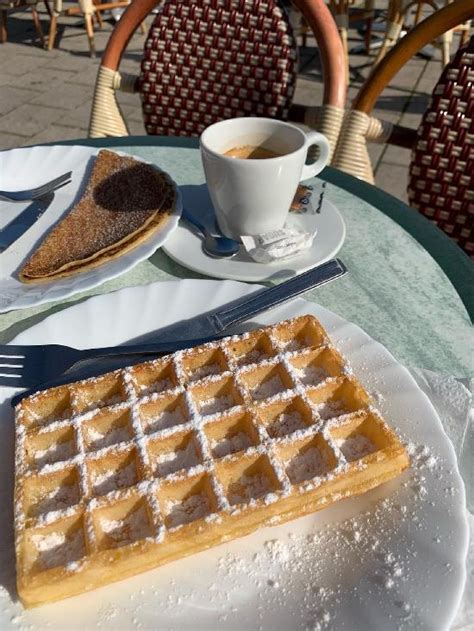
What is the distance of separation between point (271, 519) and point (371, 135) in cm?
132

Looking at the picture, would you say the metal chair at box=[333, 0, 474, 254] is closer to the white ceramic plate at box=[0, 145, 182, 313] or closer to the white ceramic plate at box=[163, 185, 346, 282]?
the white ceramic plate at box=[163, 185, 346, 282]

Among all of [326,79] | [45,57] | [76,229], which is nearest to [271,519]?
[76,229]

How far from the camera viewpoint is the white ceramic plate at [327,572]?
1.87 feet

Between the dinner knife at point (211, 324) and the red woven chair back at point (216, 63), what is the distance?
1076mm

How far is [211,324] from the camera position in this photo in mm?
904

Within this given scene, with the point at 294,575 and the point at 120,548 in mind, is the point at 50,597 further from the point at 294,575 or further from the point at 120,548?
the point at 294,575

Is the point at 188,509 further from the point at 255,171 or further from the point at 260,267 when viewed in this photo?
the point at 255,171

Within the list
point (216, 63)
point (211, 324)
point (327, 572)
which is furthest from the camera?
point (216, 63)

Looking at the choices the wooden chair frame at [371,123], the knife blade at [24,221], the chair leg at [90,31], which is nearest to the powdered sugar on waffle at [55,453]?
the knife blade at [24,221]

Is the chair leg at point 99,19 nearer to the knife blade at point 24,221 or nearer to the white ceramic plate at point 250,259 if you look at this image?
the knife blade at point 24,221

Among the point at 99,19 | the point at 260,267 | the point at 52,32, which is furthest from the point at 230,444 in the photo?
the point at 99,19

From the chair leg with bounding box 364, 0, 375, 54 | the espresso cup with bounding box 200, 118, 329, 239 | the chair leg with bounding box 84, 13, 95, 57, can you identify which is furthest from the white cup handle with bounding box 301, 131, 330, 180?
the chair leg with bounding box 84, 13, 95, 57

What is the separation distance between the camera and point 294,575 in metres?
0.62

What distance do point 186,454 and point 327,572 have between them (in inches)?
9.3
